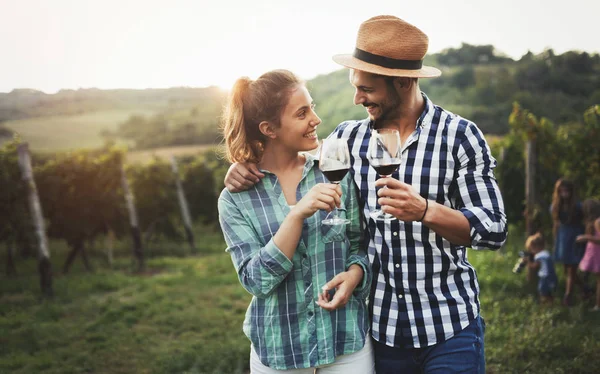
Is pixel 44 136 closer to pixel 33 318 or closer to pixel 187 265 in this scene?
pixel 187 265

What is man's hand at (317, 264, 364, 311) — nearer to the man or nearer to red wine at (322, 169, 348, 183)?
the man

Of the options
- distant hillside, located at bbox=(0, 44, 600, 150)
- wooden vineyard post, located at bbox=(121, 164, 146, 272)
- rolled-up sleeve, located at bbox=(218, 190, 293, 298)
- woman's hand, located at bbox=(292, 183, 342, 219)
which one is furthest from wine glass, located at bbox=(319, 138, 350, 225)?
wooden vineyard post, located at bbox=(121, 164, 146, 272)

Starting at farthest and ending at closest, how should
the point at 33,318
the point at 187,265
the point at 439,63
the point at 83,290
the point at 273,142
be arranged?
the point at 439,63 → the point at 187,265 → the point at 83,290 → the point at 33,318 → the point at 273,142

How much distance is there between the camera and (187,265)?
11.8 m

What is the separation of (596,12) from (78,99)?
515 inches

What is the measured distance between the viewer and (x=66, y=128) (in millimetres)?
13625

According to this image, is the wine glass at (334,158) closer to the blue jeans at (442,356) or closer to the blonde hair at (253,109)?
the blonde hair at (253,109)

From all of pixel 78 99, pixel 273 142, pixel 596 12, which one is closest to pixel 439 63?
pixel 596 12

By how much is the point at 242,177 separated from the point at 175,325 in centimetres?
578

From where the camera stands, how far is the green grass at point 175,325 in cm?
515

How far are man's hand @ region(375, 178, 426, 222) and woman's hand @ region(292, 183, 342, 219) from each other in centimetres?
15

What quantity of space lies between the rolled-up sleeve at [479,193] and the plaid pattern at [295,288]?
459 millimetres

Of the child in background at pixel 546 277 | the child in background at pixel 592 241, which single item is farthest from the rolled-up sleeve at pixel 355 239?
the child in background at pixel 592 241

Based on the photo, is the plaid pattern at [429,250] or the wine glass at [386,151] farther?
the plaid pattern at [429,250]
